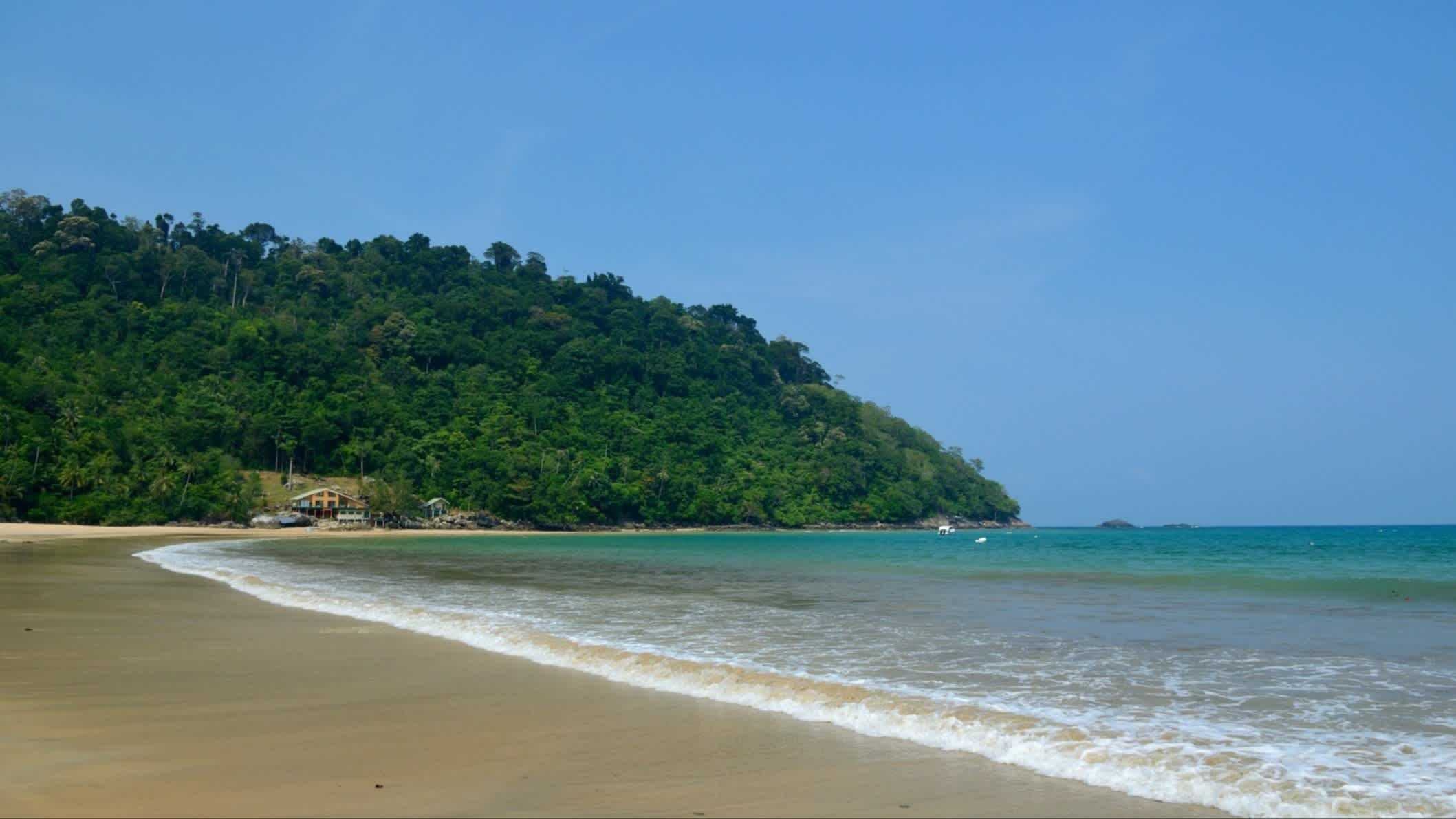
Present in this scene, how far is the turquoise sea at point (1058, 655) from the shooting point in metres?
6.11

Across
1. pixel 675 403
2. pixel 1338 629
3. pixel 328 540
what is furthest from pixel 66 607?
pixel 675 403

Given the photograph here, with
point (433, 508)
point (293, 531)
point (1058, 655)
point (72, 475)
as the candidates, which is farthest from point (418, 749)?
point (433, 508)

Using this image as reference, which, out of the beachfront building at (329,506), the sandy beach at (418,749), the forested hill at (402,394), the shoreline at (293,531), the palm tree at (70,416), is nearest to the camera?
the sandy beach at (418,749)

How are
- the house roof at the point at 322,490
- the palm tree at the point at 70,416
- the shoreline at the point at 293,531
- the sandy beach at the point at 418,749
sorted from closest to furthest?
the sandy beach at the point at 418,749
the shoreline at the point at 293,531
the palm tree at the point at 70,416
the house roof at the point at 322,490

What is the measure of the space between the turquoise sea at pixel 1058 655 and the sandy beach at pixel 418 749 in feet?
2.08

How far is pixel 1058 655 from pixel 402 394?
356 feet

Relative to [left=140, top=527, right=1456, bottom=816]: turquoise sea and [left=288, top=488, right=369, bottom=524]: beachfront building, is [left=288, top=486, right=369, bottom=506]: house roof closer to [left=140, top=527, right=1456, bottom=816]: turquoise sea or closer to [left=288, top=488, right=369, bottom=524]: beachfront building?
[left=288, top=488, right=369, bottom=524]: beachfront building

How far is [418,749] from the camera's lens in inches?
246

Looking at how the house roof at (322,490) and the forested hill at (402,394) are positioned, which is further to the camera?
the house roof at (322,490)

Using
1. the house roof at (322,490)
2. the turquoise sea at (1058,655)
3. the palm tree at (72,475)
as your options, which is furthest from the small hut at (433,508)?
the turquoise sea at (1058,655)

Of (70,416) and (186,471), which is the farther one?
(186,471)

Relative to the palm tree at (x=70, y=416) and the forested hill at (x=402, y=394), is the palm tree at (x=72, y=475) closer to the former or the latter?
the forested hill at (x=402, y=394)

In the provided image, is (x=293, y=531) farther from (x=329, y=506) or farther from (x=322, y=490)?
(x=322, y=490)

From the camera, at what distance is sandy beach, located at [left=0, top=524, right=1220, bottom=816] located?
5035 mm
